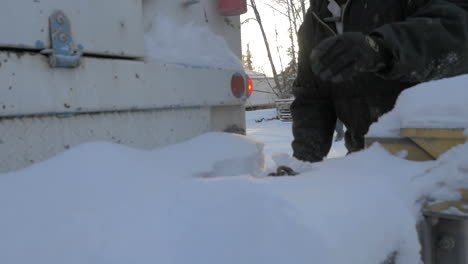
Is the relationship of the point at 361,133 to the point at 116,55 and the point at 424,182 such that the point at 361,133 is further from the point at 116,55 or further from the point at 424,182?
the point at 116,55

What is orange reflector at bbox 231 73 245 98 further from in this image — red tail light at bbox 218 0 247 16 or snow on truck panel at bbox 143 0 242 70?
red tail light at bbox 218 0 247 16

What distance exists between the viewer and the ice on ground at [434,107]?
98 cm

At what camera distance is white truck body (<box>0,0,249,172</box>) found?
95cm

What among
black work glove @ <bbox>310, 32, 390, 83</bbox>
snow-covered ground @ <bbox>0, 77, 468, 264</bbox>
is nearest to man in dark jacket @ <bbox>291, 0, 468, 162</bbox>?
black work glove @ <bbox>310, 32, 390, 83</bbox>

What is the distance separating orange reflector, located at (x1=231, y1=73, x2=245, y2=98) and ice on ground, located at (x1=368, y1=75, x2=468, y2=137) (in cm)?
71

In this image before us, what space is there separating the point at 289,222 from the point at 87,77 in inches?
28.8

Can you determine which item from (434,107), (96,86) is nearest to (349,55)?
(434,107)

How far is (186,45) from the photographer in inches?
58.0

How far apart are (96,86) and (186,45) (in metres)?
0.47

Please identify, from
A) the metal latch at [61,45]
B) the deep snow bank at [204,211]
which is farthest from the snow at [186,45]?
the deep snow bank at [204,211]

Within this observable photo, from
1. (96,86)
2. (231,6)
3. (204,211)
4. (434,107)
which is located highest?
(231,6)

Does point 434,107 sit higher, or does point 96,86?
point 96,86

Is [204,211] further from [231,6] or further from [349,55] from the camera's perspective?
[231,6]

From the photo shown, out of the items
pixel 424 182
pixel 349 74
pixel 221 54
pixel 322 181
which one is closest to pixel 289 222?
pixel 322 181
